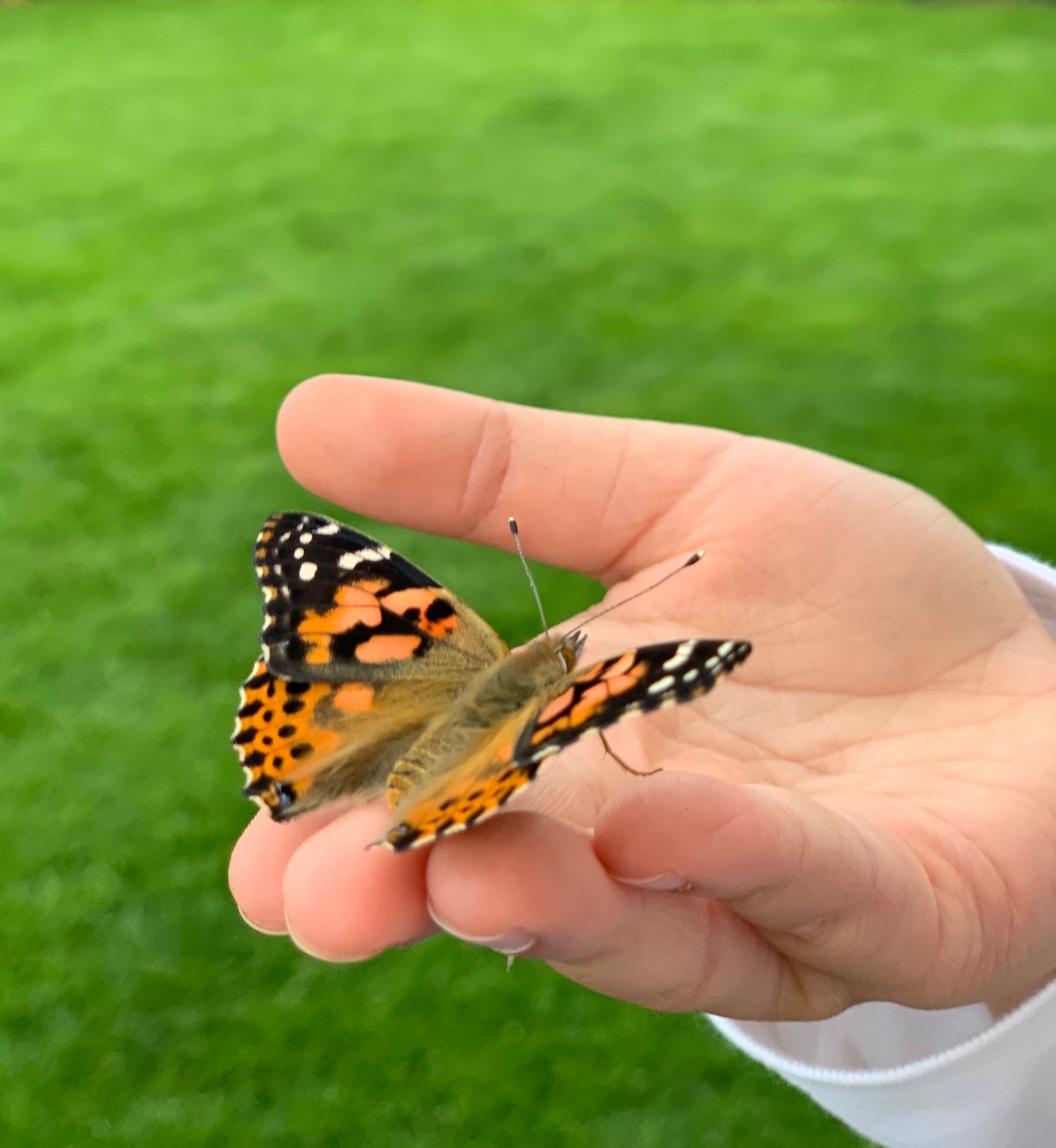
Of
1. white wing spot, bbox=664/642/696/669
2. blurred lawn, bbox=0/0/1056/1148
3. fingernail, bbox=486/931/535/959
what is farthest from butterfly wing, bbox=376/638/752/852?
blurred lawn, bbox=0/0/1056/1148

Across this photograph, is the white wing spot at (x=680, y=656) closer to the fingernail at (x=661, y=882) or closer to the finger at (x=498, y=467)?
the fingernail at (x=661, y=882)

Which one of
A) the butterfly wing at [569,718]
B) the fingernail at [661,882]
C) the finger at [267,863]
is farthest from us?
the finger at [267,863]

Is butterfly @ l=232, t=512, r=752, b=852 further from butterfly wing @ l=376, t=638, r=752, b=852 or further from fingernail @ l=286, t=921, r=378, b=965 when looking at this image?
fingernail @ l=286, t=921, r=378, b=965

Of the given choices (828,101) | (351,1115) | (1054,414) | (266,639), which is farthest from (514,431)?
(828,101)

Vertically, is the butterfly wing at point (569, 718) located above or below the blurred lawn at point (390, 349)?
above

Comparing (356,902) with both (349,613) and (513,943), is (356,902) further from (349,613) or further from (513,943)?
(349,613)

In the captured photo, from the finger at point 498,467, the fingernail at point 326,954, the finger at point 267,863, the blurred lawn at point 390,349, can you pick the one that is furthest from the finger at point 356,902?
the blurred lawn at point 390,349

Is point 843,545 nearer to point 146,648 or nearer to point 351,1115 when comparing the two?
point 351,1115
